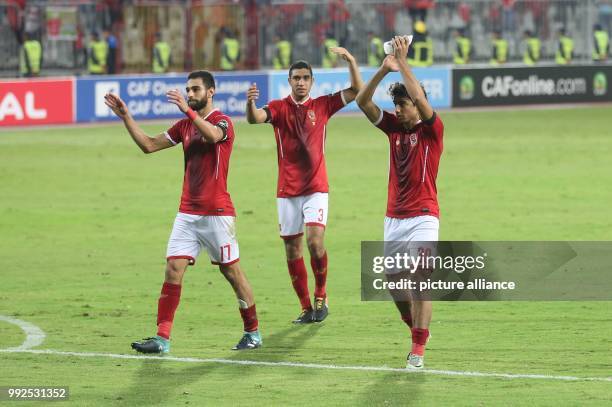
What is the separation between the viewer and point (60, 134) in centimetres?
3366

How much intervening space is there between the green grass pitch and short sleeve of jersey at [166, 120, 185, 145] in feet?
6.07

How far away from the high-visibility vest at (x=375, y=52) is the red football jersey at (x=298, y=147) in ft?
105

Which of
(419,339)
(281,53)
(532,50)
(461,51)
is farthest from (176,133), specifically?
(532,50)

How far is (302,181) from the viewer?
14258 mm

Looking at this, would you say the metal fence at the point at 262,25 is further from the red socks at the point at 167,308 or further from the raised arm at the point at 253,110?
the red socks at the point at 167,308

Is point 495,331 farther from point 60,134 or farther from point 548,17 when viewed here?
point 548,17

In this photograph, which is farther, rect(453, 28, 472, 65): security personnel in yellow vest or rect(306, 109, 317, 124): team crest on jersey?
rect(453, 28, 472, 65): security personnel in yellow vest

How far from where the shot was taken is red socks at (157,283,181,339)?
12305mm

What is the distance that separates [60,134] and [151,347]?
2208 cm

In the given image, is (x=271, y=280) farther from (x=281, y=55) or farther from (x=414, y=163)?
(x=281, y=55)

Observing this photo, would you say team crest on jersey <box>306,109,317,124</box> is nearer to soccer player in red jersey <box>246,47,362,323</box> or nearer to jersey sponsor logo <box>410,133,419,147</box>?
soccer player in red jersey <box>246,47,362,323</box>

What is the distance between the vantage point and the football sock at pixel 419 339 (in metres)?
11.5

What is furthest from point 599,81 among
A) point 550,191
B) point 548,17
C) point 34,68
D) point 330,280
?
point 330,280

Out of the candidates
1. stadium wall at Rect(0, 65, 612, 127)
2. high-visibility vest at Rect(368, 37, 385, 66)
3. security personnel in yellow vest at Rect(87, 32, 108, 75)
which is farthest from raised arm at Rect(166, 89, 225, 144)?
high-visibility vest at Rect(368, 37, 385, 66)
